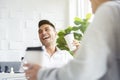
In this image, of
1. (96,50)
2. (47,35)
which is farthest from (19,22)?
(96,50)

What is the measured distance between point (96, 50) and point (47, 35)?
1641 millimetres

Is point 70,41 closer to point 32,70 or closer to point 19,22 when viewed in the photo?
point 19,22

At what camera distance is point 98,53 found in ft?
2.24

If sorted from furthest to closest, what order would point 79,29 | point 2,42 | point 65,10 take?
point 65,10
point 2,42
point 79,29

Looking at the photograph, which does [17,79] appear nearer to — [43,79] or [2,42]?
[2,42]

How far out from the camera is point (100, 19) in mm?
717

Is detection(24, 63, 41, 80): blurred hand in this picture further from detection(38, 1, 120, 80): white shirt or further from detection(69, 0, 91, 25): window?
detection(69, 0, 91, 25): window

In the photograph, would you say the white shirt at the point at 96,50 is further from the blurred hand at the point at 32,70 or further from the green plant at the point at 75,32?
the green plant at the point at 75,32

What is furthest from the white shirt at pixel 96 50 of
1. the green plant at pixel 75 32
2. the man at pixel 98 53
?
the green plant at pixel 75 32

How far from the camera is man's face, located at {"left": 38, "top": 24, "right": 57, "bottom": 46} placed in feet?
7.58

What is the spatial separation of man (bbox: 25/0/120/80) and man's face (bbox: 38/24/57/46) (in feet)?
5.13

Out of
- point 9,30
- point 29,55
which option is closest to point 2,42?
point 9,30

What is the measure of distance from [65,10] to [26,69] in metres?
2.89

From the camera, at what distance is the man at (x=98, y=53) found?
68 centimetres
